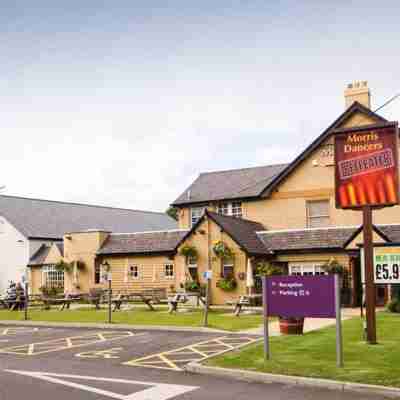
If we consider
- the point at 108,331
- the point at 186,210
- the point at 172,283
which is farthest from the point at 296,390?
→ the point at 186,210

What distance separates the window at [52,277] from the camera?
138ft

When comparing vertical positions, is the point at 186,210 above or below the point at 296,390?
above

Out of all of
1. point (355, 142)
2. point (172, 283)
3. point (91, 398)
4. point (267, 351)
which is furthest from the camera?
point (172, 283)

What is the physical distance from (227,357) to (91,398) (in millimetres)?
4260

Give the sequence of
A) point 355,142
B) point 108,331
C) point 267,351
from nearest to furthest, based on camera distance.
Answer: point 267,351 < point 355,142 < point 108,331

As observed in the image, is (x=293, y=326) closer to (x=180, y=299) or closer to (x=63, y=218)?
(x=180, y=299)

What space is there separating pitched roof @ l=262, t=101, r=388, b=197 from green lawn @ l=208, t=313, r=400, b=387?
17866mm

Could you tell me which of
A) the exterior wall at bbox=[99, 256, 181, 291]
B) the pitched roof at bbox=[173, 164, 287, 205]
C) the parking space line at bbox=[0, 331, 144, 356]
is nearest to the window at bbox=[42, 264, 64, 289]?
the exterior wall at bbox=[99, 256, 181, 291]

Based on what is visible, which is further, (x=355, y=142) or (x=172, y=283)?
(x=172, y=283)

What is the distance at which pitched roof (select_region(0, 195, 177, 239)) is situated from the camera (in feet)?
155

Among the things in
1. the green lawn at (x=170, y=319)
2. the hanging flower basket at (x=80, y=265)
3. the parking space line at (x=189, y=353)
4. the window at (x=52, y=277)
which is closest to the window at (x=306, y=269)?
the green lawn at (x=170, y=319)

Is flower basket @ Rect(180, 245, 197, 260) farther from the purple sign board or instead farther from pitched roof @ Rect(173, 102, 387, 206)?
the purple sign board

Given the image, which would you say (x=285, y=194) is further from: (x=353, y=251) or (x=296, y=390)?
(x=296, y=390)

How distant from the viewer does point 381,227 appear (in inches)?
1244
